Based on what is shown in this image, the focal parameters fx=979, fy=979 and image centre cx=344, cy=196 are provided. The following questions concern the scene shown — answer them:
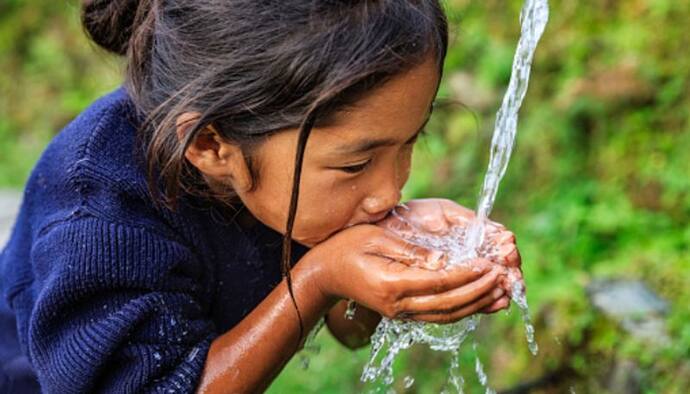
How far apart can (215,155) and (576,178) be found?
8.33ft

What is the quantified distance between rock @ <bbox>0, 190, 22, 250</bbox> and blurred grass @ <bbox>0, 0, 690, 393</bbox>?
1503 mm

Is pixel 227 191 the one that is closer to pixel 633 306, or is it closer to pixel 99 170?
pixel 99 170

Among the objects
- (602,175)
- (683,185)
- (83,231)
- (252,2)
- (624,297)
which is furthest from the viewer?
(602,175)

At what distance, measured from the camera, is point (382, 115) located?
1.98 metres

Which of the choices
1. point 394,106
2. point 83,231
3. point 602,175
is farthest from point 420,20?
point 602,175

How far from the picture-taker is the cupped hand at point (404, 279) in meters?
1.95

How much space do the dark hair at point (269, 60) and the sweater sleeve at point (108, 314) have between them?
0.59 ft

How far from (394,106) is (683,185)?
2212 mm

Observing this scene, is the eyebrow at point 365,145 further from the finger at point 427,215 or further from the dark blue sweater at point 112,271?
the dark blue sweater at point 112,271

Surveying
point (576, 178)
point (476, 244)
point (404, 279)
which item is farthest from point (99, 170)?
point (576, 178)

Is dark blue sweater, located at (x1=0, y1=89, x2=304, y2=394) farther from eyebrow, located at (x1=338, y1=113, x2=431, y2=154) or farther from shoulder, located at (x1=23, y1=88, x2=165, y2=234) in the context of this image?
eyebrow, located at (x1=338, y1=113, x2=431, y2=154)

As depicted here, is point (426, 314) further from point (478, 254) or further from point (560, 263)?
point (560, 263)

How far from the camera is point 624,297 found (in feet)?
10.9

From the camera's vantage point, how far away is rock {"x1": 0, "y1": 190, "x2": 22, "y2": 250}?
16.5ft
